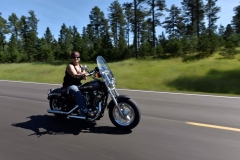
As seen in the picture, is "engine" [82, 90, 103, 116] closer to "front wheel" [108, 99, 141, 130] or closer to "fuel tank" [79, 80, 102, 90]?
"fuel tank" [79, 80, 102, 90]

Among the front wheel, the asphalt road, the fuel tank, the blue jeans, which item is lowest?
the asphalt road

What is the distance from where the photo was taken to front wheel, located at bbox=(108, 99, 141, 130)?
4805 millimetres

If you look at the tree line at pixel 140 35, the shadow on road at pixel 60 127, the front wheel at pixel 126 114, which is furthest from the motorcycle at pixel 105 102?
the tree line at pixel 140 35

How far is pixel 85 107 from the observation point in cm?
518

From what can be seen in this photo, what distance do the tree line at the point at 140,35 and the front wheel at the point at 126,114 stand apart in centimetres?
2045

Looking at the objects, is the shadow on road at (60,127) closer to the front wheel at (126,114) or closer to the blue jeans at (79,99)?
the front wheel at (126,114)

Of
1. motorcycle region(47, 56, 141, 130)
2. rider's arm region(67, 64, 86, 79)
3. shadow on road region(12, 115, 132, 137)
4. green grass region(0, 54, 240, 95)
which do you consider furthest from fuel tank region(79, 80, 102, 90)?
green grass region(0, 54, 240, 95)

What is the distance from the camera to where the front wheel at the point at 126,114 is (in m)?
4.80

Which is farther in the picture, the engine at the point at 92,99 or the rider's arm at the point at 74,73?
the rider's arm at the point at 74,73

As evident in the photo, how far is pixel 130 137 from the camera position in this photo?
459 centimetres

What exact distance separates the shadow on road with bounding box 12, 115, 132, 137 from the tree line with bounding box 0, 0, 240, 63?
2061cm

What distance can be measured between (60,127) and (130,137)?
180 cm

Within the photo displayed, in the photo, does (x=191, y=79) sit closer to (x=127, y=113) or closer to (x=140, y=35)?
(x=127, y=113)

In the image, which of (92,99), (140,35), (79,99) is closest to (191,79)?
(92,99)
